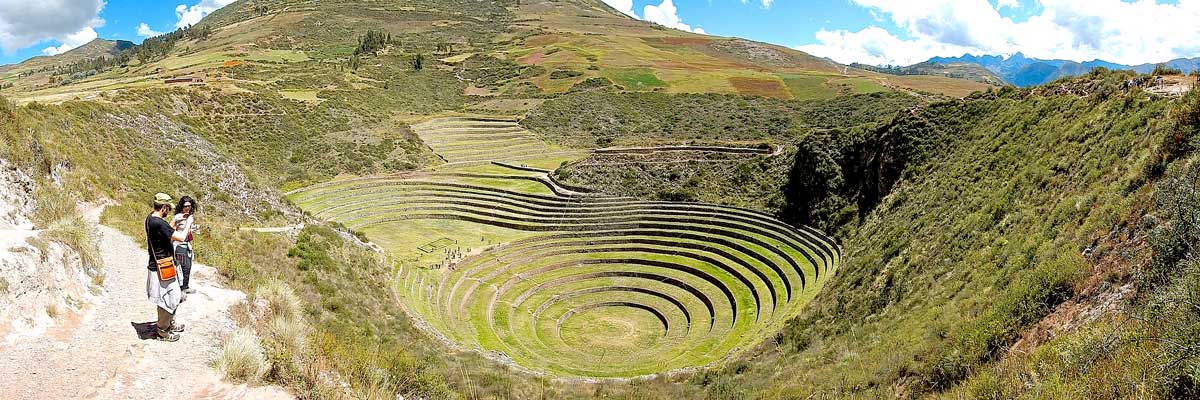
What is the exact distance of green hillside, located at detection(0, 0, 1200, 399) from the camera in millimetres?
8094

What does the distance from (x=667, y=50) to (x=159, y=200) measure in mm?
122417

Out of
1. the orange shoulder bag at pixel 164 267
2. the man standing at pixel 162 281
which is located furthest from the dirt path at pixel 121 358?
the orange shoulder bag at pixel 164 267

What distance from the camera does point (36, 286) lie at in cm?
667

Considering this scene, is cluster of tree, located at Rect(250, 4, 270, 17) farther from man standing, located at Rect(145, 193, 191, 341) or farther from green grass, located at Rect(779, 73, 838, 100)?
man standing, located at Rect(145, 193, 191, 341)

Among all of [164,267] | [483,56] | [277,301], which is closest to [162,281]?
[164,267]

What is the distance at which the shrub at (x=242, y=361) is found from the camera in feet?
20.4

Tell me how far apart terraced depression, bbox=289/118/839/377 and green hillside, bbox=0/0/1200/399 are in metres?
0.19

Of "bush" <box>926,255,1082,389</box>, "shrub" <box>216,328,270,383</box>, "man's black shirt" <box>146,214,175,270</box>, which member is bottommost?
"bush" <box>926,255,1082,389</box>

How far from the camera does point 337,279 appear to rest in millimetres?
16141

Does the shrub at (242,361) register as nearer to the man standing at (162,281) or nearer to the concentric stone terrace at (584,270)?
the man standing at (162,281)

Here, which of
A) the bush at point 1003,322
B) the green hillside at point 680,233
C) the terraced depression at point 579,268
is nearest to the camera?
the green hillside at point 680,233

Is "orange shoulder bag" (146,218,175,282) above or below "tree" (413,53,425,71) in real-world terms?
below

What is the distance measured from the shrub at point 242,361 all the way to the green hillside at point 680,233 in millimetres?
217

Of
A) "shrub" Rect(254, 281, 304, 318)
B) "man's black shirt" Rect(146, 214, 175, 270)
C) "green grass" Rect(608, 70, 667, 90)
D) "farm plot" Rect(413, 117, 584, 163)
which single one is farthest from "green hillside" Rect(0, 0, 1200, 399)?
"green grass" Rect(608, 70, 667, 90)
